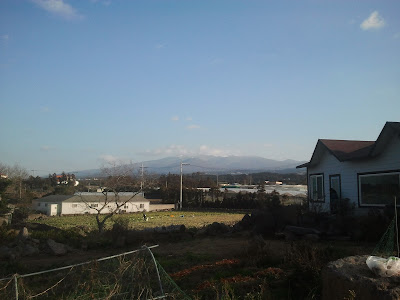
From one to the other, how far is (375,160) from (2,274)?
43.2 ft

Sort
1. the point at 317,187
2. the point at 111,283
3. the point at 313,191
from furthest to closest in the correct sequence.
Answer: the point at 313,191
the point at 317,187
the point at 111,283

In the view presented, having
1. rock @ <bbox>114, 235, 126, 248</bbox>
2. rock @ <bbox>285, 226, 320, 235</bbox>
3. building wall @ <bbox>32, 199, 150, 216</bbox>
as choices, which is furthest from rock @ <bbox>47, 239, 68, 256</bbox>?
building wall @ <bbox>32, 199, 150, 216</bbox>

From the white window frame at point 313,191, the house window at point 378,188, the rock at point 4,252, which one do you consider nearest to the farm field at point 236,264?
the rock at point 4,252

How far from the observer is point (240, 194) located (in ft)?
155

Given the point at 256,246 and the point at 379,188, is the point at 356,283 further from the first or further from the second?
the point at 379,188

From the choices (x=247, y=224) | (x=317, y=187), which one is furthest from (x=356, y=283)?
(x=317, y=187)

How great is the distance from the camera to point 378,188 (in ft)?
47.6

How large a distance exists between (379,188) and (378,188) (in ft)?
0.21

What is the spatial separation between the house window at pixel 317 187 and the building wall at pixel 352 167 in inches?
10.5

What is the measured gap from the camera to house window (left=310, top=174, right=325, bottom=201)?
18750 millimetres

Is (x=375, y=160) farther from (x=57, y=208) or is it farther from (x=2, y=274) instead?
(x=57, y=208)

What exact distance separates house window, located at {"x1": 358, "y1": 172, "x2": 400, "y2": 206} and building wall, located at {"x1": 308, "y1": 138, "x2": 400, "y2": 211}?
0.24 metres

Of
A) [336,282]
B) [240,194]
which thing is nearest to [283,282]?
[336,282]

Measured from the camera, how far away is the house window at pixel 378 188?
536 inches
